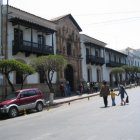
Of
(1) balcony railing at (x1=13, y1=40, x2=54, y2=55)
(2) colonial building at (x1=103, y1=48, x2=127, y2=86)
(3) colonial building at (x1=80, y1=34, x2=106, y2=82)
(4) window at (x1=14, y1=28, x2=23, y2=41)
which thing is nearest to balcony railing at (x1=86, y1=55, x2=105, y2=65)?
(3) colonial building at (x1=80, y1=34, x2=106, y2=82)

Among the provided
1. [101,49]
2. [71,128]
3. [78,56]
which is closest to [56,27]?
[78,56]

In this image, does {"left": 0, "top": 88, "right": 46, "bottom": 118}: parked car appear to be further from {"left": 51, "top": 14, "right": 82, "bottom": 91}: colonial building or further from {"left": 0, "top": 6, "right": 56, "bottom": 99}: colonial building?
{"left": 51, "top": 14, "right": 82, "bottom": 91}: colonial building

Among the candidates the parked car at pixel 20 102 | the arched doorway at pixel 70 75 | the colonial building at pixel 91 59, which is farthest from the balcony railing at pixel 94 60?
the parked car at pixel 20 102

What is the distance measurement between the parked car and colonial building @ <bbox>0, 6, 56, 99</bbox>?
4.73 metres

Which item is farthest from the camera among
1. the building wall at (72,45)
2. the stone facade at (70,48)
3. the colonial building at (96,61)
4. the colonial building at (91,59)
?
the colonial building at (96,61)

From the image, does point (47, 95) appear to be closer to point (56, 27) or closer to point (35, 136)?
point (56, 27)

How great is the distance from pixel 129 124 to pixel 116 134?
1538mm

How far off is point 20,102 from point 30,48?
8.24 metres

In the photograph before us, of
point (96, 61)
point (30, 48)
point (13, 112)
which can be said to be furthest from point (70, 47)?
point (13, 112)

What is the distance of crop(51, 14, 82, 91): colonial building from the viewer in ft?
86.8

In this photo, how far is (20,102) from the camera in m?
13.2

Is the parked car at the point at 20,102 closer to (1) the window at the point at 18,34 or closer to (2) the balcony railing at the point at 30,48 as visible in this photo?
(2) the balcony railing at the point at 30,48

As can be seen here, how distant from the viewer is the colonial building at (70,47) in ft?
86.8

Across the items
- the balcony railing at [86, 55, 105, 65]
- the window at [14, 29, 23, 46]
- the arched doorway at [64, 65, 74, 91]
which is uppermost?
the window at [14, 29, 23, 46]
